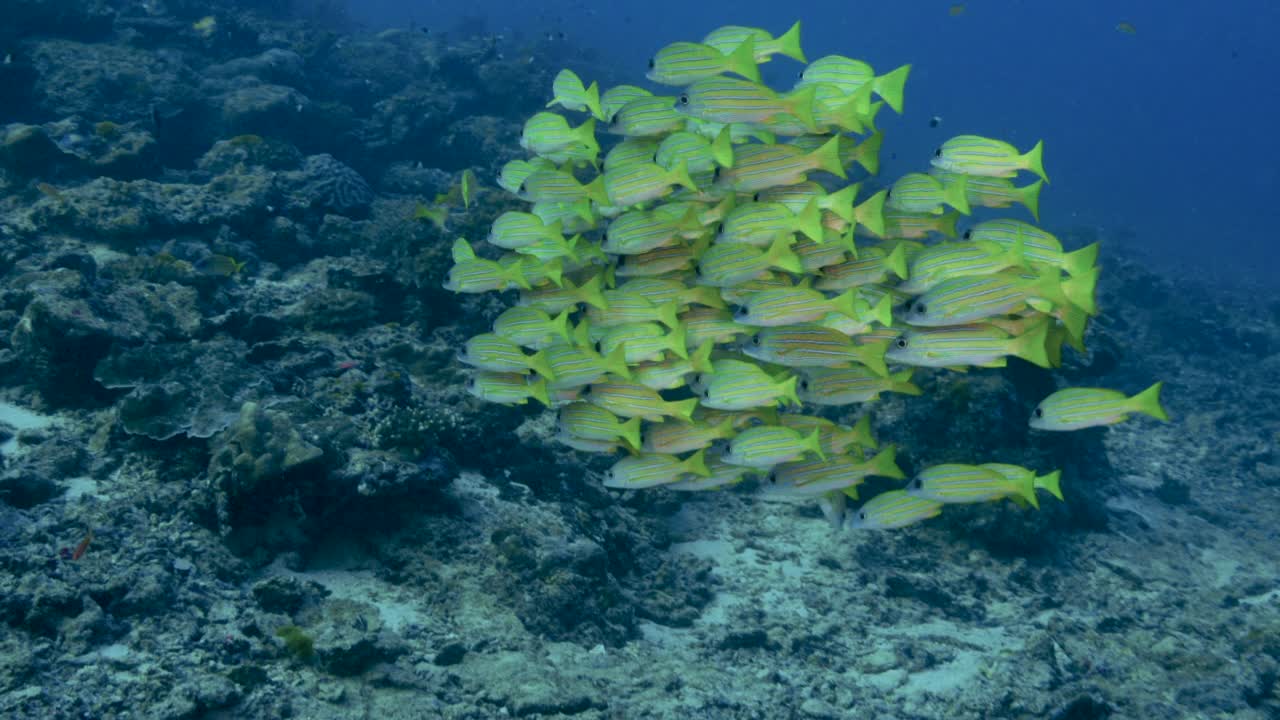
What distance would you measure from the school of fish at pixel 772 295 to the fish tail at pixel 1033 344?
13 millimetres

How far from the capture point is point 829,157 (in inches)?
193

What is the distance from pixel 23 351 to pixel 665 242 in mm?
5918

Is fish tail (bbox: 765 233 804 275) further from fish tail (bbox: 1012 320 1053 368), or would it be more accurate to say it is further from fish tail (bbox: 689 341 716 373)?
fish tail (bbox: 1012 320 1053 368)

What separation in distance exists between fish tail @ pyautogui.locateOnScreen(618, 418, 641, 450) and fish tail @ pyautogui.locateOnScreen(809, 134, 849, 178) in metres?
2.21

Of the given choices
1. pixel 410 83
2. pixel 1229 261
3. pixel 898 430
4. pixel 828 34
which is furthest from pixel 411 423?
pixel 828 34

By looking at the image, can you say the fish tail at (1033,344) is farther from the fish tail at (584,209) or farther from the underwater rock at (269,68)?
the underwater rock at (269,68)

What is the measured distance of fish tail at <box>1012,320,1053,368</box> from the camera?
3922 millimetres

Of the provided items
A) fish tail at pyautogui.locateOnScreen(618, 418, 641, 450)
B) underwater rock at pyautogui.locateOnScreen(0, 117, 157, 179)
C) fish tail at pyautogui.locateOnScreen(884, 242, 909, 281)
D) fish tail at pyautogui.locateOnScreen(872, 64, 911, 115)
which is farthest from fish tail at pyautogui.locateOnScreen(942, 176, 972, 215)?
underwater rock at pyautogui.locateOnScreen(0, 117, 157, 179)

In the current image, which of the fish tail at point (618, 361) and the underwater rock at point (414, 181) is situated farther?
the underwater rock at point (414, 181)

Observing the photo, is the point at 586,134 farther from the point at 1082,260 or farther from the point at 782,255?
the point at 1082,260

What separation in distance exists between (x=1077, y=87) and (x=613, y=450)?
470 ft

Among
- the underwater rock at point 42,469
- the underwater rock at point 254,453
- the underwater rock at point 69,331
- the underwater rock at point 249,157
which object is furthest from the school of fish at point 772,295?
the underwater rock at point 249,157

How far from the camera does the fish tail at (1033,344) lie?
3.92 m

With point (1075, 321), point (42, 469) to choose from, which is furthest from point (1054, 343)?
point (42, 469)
